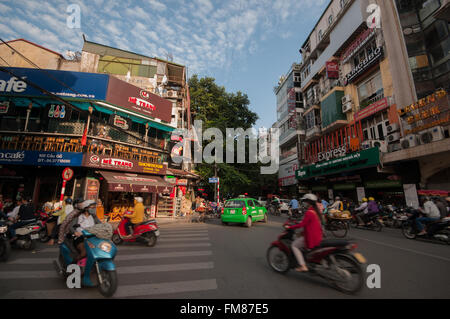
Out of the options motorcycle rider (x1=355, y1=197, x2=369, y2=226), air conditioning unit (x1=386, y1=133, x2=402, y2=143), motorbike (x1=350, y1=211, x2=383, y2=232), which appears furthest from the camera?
air conditioning unit (x1=386, y1=133, x2=402, y2=143)

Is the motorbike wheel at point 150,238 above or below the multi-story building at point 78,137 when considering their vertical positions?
below

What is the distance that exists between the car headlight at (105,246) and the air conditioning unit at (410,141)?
16.7 m

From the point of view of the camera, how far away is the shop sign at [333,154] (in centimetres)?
1911

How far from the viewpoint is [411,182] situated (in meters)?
13.7

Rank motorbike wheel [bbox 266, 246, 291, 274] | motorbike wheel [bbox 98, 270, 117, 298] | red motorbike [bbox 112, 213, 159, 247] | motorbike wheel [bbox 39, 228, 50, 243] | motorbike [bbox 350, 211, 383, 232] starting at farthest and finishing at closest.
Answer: motorbike [bbox 350, 211, 383, 232], motorbike wheel [bbox 39, 228, 50, 243], red motorbike [bbox 112, 213, 159, 247], motorbike wheel [bbox 266, 246, 291, 274], motorbike wheel [bbox 98, 270, 117, 298]

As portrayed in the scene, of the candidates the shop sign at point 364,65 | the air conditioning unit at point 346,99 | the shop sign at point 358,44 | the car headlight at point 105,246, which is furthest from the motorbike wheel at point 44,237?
the shop sign at point 358,44

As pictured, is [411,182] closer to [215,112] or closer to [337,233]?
[337,233]

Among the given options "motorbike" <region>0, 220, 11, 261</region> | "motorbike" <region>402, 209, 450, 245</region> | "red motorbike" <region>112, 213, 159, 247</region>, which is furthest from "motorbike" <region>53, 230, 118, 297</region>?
"motorbike" <region>402, 209, 450, 245</region>

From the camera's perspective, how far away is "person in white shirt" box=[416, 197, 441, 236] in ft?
25.0

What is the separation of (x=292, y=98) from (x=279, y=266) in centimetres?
2954

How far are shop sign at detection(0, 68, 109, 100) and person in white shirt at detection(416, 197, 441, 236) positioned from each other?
17.9 m

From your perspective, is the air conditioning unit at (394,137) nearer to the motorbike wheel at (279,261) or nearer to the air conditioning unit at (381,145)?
the air conditioning unit at (381,145)

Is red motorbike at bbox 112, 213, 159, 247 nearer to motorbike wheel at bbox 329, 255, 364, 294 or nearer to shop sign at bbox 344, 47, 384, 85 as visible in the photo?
motorbike wheel at bbox 329, 255, 364, 294
